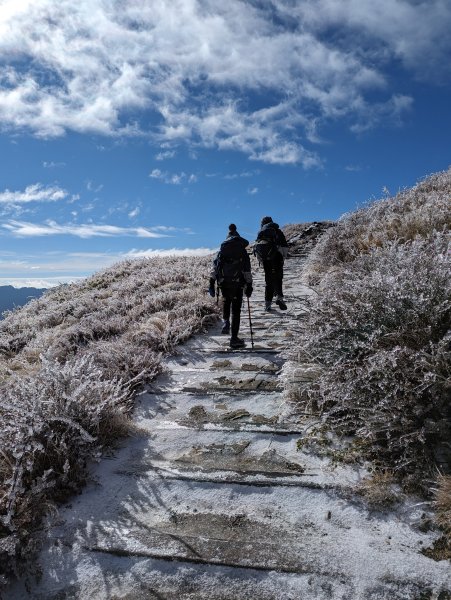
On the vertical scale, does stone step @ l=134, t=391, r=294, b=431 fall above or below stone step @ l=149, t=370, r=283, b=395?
below

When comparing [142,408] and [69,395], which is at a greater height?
[69,395]

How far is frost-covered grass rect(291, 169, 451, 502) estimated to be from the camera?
13.0 feet

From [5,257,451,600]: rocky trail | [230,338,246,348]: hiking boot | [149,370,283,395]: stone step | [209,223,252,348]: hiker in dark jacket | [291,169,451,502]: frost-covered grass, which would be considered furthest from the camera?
[209,223,252,348]: hiker in dark jacket

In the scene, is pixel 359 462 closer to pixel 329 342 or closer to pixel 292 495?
pixel 292 495

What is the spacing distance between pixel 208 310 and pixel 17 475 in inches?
250

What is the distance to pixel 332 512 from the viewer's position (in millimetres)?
3773

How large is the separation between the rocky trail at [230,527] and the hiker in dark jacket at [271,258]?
16.7 feet

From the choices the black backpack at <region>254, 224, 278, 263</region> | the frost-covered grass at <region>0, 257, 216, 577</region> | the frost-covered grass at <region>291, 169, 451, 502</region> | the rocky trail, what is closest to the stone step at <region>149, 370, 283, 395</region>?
the frost-covered grass at <region>0, 257, 216, 577</region>

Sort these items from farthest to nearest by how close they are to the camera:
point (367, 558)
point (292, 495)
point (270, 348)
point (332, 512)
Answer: point (270, 348) → point (292, 495) → point (332, 512) → point (367, 558)

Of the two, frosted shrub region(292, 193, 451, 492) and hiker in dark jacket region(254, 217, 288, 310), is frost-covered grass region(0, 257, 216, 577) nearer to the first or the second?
hiker in dark jacket region(254, 217, 288, 310)

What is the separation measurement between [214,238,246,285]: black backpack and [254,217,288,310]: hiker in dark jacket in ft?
6.63

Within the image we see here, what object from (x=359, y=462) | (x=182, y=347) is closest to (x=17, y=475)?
(x=359, y=462)

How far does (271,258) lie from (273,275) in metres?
0.40

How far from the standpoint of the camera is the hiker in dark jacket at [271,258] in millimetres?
10492
